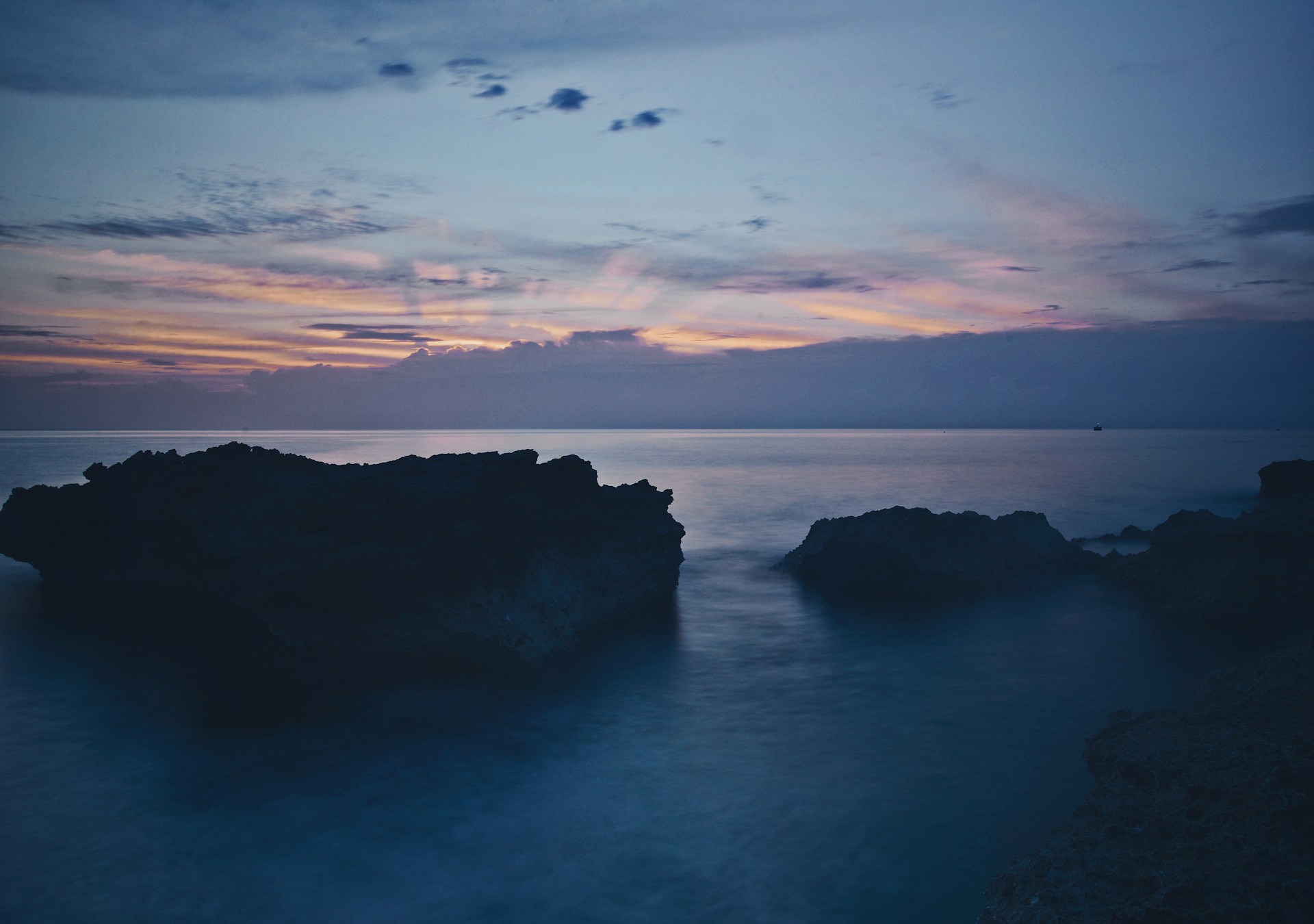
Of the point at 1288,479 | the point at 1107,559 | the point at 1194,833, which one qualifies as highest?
the point at 1288,479

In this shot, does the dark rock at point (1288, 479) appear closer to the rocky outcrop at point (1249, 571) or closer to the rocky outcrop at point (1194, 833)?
the rocky outcrop at point (1249, 571)

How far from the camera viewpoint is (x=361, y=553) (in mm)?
11922

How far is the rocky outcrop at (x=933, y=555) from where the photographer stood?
18.2m

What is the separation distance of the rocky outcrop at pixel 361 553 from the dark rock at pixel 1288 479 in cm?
1699

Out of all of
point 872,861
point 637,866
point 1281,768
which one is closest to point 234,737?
point 637,866

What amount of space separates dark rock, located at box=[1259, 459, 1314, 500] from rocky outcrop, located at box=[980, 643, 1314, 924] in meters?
15.0

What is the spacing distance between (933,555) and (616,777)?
11627 mm

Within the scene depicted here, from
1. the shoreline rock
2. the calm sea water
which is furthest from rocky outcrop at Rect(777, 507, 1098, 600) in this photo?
the calm sea water

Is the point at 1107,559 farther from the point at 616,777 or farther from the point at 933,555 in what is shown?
the point at 616,777

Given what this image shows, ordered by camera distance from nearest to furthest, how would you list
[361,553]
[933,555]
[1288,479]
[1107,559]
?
1. [361,553]
2. [933,555]
3. [1107,559]
4. [1288,479]

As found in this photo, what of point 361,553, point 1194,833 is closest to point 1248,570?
point 1194,833

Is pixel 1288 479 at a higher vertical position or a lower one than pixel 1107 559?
higher

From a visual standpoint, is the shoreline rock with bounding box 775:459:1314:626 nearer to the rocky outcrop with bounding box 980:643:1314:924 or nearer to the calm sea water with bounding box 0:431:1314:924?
the calm sea water with bounding box 0:431:1314:924

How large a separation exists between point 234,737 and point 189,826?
2.17 meters
